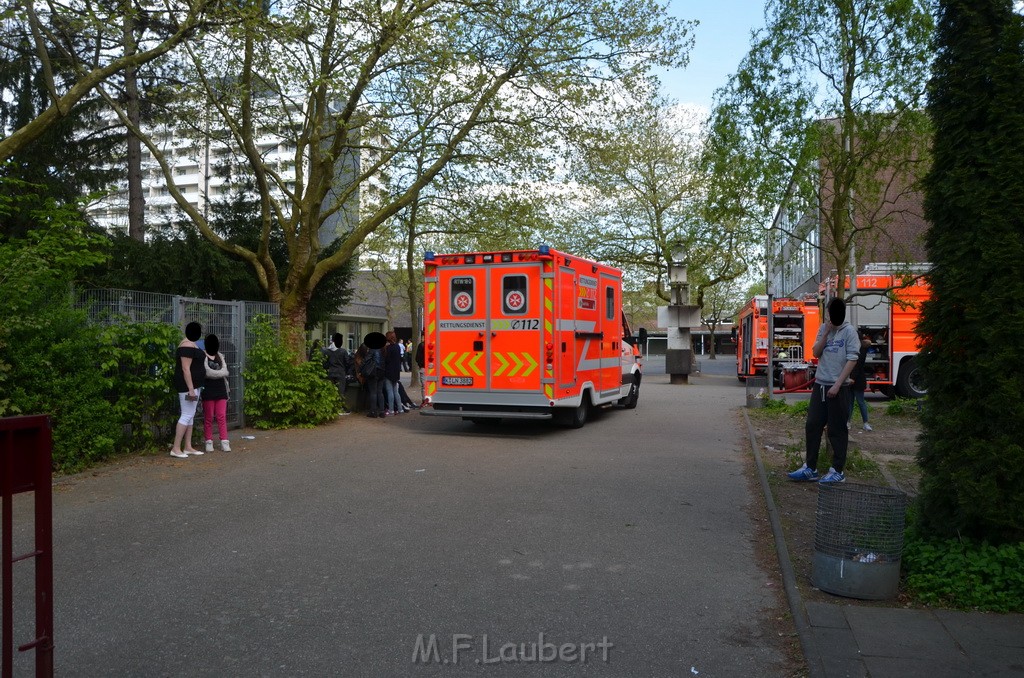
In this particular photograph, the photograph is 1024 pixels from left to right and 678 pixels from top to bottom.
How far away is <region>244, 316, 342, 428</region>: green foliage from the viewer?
544 inches

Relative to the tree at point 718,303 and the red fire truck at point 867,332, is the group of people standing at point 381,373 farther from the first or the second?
the tree at point 718,303

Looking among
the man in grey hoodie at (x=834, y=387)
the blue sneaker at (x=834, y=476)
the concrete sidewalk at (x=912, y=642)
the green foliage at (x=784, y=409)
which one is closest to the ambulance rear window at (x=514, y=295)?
the man in grey hoodie at (x=834, y=387)

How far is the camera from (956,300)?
5.30 meters

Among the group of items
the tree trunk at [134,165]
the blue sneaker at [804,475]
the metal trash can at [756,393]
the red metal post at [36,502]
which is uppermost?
the tree trunk at [134,165]

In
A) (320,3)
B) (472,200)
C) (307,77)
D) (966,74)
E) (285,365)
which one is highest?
(320,3)

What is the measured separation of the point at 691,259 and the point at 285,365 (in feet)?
75.9

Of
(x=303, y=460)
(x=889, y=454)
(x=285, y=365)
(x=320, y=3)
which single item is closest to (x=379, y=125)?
(x=320, y=3)

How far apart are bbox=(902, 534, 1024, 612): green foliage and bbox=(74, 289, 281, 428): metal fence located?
9499 millimetres

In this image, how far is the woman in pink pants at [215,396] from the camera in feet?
36.8

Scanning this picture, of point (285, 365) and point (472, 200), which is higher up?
point (472, 200)

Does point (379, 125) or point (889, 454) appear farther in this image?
point (379, 125)

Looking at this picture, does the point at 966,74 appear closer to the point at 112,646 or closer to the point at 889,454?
the point at 112,646

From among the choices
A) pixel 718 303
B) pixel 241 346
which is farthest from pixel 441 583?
pixel 718 303

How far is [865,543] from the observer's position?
5082 millimetres
